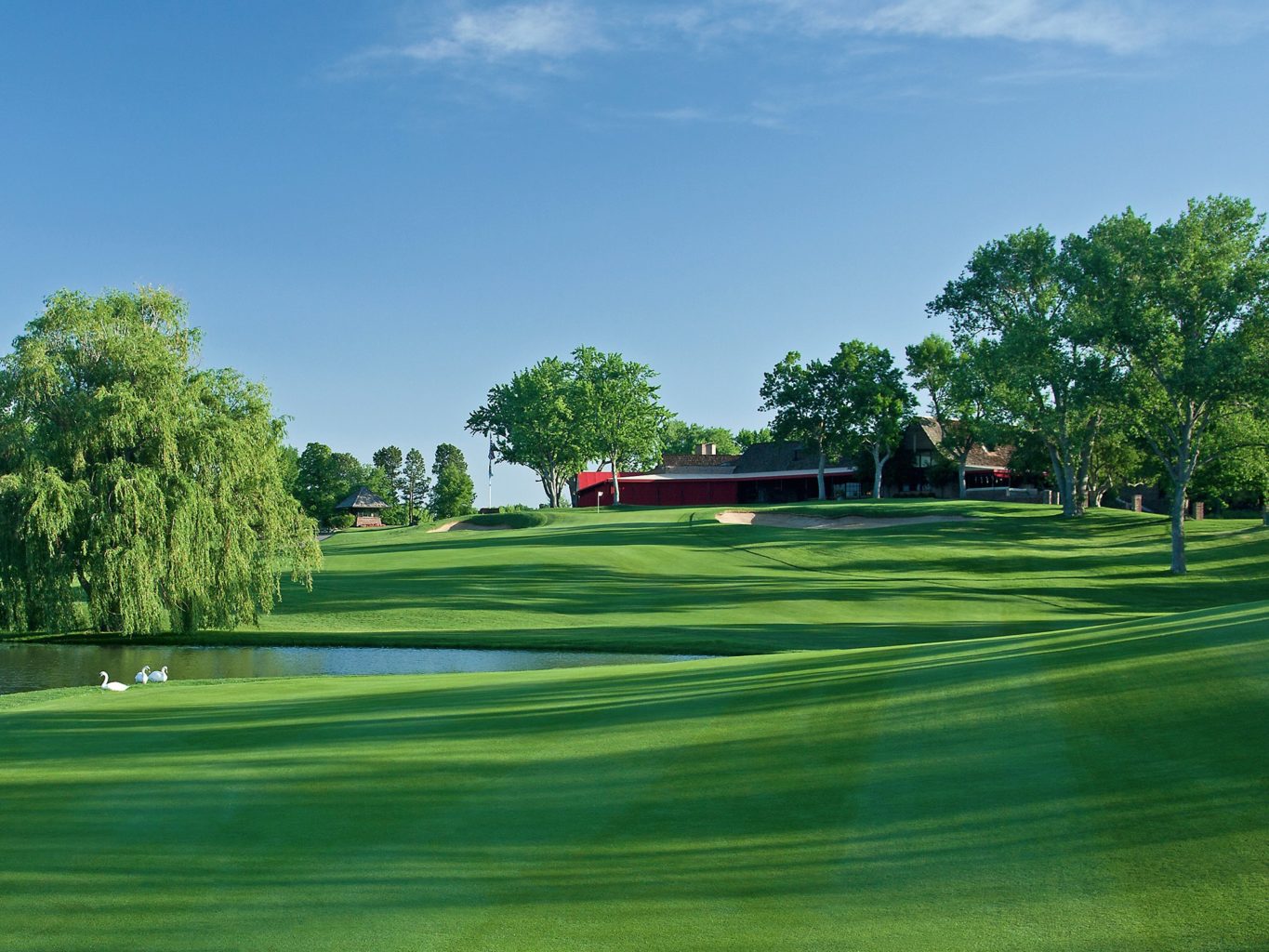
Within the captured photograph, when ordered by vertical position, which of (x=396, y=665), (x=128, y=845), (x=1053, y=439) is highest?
(x=1053, y=439)

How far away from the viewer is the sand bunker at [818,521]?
58.1 metres

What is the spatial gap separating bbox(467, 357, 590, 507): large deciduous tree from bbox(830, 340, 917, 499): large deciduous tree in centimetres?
2746

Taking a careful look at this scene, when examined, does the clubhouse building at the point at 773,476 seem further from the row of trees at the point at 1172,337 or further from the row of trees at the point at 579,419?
the row of trees at the point at 1172,337

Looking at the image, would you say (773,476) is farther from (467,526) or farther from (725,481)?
(467,526)

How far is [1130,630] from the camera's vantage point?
41.3 ft

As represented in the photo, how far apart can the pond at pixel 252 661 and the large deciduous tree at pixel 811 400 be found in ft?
178

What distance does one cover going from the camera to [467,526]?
75.1 m

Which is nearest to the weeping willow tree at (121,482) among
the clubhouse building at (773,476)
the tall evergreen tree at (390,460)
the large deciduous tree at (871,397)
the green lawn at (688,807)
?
the green lawn at (688,807)

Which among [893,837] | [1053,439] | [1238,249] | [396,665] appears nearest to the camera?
[893,837]

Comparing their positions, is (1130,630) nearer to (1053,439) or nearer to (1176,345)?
(1176,345)

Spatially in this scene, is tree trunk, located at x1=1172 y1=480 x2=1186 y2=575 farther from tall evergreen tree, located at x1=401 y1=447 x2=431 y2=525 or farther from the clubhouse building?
tall evergreen tree, located at x1=401 y1=447 x2=431 y2=525

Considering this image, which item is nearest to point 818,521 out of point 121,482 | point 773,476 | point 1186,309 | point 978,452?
point 1186,309

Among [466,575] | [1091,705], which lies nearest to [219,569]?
[466,575]

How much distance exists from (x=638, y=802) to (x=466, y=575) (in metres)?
33.7
